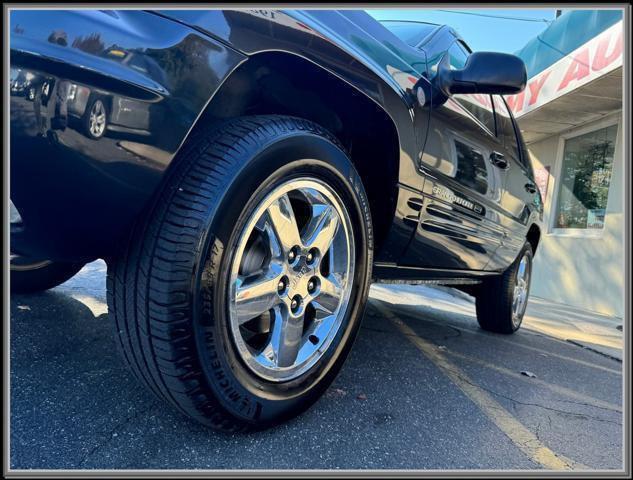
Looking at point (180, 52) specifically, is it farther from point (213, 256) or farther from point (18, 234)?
point (18, 234)

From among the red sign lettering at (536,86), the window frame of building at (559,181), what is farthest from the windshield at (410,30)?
the window frame of building at (559,181)

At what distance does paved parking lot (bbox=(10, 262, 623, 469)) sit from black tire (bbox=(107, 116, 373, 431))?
165 millimetres

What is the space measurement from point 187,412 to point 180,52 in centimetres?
99

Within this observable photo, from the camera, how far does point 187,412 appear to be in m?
1.32

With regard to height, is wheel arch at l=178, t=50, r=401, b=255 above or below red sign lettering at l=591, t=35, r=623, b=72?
below

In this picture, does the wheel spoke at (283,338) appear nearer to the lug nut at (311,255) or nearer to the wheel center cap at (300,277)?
the wheel center cap at (300,277)

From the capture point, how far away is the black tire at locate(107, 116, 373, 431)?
122cm

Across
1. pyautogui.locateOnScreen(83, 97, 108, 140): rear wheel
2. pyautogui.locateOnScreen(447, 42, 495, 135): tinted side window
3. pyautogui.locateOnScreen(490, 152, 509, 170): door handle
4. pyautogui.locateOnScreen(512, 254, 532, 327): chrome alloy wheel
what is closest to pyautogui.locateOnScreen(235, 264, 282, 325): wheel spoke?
pyautogui.locateOnScreen(83, 97, 108, 140): rear wheel

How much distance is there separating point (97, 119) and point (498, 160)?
7.82 ft

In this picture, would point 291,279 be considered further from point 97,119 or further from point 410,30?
point 410,30

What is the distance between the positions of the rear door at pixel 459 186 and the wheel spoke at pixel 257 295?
0.90 meters

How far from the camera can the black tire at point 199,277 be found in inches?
48.0

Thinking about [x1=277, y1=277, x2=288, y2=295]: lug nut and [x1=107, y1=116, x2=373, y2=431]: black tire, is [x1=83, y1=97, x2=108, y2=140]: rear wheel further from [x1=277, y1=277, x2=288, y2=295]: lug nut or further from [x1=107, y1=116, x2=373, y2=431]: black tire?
[x1=277, y1=277, x2=288, y2=295]: lug nut

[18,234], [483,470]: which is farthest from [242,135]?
[483,470]
